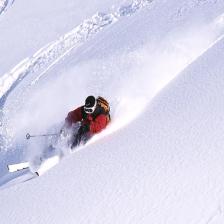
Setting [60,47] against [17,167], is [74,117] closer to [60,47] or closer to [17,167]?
[17,167]

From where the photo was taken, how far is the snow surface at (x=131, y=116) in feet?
20.2

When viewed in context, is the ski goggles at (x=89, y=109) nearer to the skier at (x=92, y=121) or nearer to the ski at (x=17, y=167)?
the skier at (x=92, y=121)

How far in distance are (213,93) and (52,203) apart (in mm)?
2885

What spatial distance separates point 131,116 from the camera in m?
8.38

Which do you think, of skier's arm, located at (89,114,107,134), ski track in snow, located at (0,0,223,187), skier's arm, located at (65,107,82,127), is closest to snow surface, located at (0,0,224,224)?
ski track in snow, located at (0,0,223,187)

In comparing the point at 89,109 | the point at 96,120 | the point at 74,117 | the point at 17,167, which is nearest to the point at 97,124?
the point at 96,120

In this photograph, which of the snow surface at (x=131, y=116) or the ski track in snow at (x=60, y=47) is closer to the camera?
the snow surface at (x=131, y=116)

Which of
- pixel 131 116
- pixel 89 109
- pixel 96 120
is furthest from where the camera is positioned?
pixel 131 116

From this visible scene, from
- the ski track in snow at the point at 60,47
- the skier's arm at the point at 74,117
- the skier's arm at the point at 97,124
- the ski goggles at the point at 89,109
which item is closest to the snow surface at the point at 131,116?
the ski track in snow at the point at 60,47

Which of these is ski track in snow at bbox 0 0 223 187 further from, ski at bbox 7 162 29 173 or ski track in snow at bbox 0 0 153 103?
ski at bbox 7 162 29 173

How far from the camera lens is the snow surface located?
20.2ft

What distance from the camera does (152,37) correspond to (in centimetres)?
1065

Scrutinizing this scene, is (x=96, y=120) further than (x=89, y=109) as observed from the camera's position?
Yes

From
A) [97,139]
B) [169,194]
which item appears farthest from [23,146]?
[169,194]
